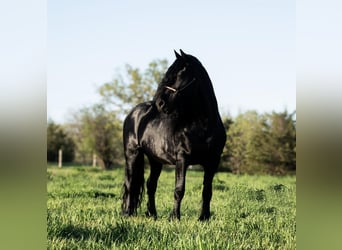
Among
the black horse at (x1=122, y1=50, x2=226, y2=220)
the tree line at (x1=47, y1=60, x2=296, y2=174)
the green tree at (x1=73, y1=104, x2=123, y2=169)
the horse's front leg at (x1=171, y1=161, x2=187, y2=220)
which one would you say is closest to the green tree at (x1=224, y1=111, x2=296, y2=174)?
the tree line at (x1=47, y1=60, x2=296, y2=174)

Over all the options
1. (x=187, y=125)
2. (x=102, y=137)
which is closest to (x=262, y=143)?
(x=102, y=137)

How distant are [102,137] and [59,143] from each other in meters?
3.78

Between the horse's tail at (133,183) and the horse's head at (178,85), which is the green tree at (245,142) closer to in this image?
the horse's tail at (133,183)

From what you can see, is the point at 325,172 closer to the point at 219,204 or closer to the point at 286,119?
the point at 219,204

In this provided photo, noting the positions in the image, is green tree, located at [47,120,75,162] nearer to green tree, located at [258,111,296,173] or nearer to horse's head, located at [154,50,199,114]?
green tree, located at [258,111,296,173]

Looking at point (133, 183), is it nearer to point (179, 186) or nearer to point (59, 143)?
point (179, 186)

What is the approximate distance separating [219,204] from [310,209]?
4.43 meters

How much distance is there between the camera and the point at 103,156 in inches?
978

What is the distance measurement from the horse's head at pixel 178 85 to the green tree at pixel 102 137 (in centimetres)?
1885

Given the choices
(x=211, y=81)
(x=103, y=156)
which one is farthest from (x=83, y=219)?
(x=103, y=156)

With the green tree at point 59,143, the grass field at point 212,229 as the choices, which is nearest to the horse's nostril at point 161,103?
the grass field at point 212,229

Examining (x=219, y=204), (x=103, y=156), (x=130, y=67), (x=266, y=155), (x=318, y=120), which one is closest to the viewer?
(x=318, y=120)

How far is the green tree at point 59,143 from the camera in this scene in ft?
84.4

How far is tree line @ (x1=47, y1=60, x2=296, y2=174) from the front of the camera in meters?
18.0
